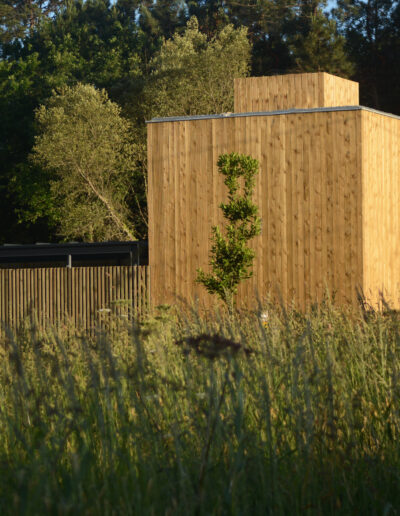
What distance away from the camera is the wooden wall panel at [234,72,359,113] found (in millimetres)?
16484

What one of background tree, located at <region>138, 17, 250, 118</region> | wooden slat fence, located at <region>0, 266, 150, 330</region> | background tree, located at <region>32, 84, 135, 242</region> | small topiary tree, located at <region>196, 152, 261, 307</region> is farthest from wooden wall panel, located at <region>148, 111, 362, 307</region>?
background tree, located at <region>138, 17, 250, 118</region>

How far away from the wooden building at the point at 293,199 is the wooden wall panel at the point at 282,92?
167 cm

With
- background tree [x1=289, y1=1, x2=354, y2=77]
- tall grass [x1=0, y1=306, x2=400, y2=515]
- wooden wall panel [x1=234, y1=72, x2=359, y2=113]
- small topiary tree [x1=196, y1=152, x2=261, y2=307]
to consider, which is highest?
background tree [x1=289, y1=1, x2=354, y2=77]

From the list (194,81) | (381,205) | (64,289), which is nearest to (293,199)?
(381,205)

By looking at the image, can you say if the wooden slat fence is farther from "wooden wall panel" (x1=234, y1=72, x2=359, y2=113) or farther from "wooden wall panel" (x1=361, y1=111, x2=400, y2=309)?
"wooden wall panel" (x1=361, y1=111, x2=400, y2=309)

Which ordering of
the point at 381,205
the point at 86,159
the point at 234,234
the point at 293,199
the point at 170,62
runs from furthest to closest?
the point at 170,62, the point at 86,159, the point at 381,205, the point at 293,199, the point at 234,234

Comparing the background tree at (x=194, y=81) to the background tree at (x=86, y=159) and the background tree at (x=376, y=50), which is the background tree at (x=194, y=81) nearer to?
the background tree at (x=86, y=159)

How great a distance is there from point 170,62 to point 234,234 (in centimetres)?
1935

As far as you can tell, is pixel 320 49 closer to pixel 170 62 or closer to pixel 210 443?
pixel 170 62

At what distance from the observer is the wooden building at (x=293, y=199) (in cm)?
1437

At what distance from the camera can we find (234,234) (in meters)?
14.3

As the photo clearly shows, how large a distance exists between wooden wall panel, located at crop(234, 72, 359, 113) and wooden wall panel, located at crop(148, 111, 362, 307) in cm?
175

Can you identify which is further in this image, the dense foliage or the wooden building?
the dense foliage

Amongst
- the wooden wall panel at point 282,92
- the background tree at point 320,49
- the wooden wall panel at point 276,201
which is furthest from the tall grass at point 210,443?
the background tree at point 320,49
